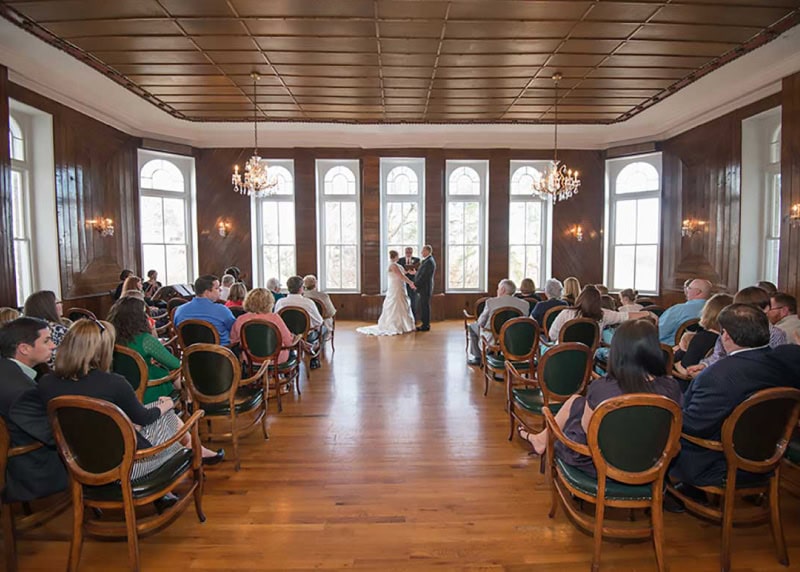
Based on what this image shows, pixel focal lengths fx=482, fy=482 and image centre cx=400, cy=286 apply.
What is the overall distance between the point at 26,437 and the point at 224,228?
28.8ft

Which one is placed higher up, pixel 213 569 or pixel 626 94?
pixel 626 94

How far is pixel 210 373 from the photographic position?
3.40 meters

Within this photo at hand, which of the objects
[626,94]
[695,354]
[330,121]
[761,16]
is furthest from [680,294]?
[330,121]

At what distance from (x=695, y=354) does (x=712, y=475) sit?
1224 mm

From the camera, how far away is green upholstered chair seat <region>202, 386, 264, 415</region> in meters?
3.54

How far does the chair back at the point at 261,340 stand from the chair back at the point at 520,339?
84.2 inches

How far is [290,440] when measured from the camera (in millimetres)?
3965

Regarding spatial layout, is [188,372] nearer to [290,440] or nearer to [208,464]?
[208,464]

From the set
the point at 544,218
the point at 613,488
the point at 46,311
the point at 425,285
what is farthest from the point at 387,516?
the point at 544,218

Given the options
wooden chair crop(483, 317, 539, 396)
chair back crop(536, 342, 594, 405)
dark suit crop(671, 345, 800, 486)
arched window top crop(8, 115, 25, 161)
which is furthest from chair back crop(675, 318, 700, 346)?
arched window top crop(8, 115, 25, 161)

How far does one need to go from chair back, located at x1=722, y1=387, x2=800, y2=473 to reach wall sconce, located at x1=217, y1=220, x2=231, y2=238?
10.2 meters

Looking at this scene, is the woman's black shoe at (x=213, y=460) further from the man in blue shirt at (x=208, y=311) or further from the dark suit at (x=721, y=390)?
the dark suit at (x=721, y=390)

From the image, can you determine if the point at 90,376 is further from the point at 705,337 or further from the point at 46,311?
the point at 705,337

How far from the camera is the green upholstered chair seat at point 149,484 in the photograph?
229 centimetres
